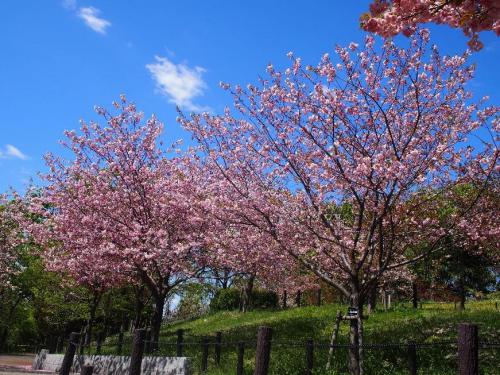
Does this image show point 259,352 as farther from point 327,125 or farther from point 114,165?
point 114,165

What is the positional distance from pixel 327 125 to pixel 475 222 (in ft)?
13.0

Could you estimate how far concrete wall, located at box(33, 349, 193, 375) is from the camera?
1187 cm

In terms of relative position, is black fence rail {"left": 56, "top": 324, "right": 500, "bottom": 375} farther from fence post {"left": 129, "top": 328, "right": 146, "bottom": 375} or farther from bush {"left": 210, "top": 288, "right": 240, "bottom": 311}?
bush {"left": 210, "top": 288, "right": 240, "bottom": 311}

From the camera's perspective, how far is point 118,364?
47.2ft

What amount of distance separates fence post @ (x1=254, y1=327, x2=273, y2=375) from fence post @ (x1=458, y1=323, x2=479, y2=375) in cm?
262

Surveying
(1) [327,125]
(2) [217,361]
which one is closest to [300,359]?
(2) [217,361]

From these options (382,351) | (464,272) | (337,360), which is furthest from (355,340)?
(464,272)

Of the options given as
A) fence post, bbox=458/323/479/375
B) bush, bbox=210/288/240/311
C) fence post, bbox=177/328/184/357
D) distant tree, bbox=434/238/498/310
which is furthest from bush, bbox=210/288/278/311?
fence post, bbox=458/323/479/375

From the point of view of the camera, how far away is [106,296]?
2523cm

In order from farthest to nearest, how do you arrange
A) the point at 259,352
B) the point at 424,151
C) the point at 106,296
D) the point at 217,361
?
the point at 106,296, the point at 217,361, the point at 424,151, the point at 259,352

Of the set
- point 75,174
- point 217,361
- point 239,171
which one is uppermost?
point 75,174

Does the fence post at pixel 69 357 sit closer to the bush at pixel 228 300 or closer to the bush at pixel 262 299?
the bush at pixel 262 299

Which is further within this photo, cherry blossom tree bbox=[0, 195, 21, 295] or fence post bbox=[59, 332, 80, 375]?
cherry blossom tree bbox=[0, 195, 21, 295]

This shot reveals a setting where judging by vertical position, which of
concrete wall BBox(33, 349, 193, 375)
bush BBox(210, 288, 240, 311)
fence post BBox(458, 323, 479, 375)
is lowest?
concrete wall BBox(33, 349, 193, 375)
